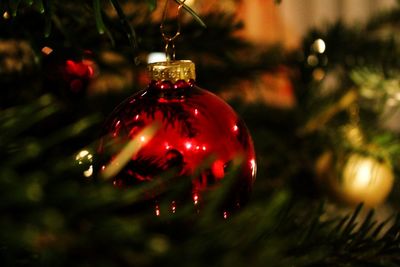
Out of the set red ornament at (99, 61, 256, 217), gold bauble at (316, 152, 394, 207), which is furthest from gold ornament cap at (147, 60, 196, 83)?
gold bauble at (316, 152, 394, 207)

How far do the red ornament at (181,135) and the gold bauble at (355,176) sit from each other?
391 mm

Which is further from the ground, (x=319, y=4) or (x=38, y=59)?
(x=319, y=4)

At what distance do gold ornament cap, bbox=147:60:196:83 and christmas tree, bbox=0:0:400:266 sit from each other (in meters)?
0.03

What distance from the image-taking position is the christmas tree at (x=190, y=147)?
193 millimetres

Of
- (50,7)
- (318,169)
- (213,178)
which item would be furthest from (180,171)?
(318,169)

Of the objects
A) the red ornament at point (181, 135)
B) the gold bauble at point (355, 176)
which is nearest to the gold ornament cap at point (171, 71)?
the red ornament at point (181, 135)

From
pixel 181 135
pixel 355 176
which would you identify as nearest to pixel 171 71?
pixel 181 135

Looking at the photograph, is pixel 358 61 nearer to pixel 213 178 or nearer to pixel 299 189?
pixel 299 189

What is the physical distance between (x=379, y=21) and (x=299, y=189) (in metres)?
0.31

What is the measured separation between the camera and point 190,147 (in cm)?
33

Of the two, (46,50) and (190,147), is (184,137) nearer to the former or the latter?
(190,147)

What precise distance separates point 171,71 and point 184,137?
0.06 metres

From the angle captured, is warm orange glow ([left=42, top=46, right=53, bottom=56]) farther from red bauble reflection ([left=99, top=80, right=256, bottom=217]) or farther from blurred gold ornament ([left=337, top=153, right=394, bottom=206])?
blurred gold ornament ([left=337, top=153, right=394, bottom=206])

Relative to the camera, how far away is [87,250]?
191 mm
